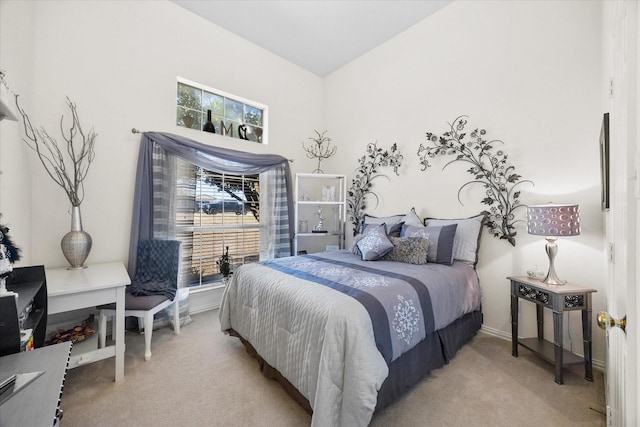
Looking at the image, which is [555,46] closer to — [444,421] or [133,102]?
[444,421]

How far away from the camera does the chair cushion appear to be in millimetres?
2021

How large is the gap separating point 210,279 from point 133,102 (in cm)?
216

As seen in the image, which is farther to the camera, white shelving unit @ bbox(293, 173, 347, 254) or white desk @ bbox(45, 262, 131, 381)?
white shelving unit @ bbox(293, 173, 347, 254)

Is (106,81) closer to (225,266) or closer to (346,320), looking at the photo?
(225,266)

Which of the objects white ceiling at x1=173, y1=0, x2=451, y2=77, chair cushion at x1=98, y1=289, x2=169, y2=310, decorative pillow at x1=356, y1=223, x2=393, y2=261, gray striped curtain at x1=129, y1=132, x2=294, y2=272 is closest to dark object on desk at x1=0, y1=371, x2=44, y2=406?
chair cushion at x1=98, y1=289, x2=169, y2=310

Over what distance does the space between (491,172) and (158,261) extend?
343 centimetres

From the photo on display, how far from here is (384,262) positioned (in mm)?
2432

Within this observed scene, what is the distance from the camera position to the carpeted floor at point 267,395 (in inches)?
58.7

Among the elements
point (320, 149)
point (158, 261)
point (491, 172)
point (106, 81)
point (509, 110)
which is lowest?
point (158, 261)

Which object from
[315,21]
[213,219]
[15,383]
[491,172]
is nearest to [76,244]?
[213,219]

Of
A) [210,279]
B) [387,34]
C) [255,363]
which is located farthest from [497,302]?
[387,34]

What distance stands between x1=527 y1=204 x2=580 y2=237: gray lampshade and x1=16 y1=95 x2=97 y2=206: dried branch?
3.76 m

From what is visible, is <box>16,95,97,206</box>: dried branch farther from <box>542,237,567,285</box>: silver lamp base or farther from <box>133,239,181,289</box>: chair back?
<box>542,237,567,285</box>: silver lamp base

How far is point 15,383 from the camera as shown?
0.76 m
